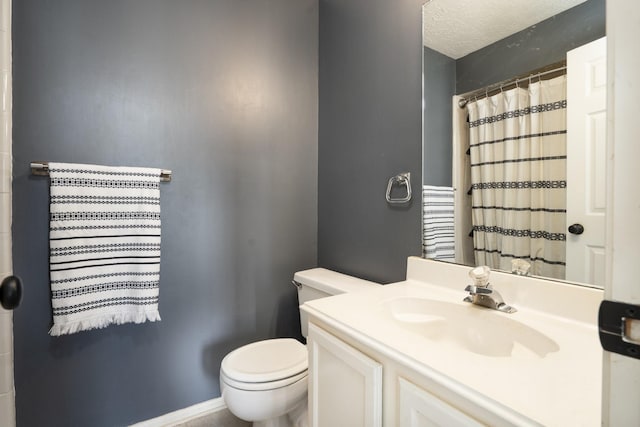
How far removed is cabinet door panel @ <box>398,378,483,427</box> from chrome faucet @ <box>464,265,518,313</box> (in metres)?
0.44

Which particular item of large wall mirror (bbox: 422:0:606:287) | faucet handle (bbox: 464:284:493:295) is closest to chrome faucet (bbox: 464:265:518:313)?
faucet handle (bbox: 464:284:493:295)

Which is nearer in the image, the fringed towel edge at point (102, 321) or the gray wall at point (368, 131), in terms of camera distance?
the fringed towel edge at point (102, 321)

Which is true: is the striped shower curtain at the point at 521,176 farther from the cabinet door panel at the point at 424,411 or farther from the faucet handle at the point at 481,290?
the cabinet door panel at the point at 424,411

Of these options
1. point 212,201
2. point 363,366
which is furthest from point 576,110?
point 212,201

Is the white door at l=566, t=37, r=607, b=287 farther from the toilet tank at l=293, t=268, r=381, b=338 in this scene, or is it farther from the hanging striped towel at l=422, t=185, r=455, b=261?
the toilet tank at l=293, t=268, r=381, b=338

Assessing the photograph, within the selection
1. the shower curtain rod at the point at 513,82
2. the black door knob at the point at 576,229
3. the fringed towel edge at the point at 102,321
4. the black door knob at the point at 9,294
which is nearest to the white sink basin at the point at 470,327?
the black door knob at the point at 576,229

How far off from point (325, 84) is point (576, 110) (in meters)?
1.31

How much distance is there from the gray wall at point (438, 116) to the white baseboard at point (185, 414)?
1.57m

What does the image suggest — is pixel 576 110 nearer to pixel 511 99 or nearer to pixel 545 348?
pixel 511 99

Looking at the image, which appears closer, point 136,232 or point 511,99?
point 511,99

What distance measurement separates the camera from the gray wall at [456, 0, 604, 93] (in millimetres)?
815

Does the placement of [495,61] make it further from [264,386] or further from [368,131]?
[264,386]

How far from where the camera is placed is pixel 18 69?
115 centimetres

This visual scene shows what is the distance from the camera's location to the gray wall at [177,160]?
1188mm
